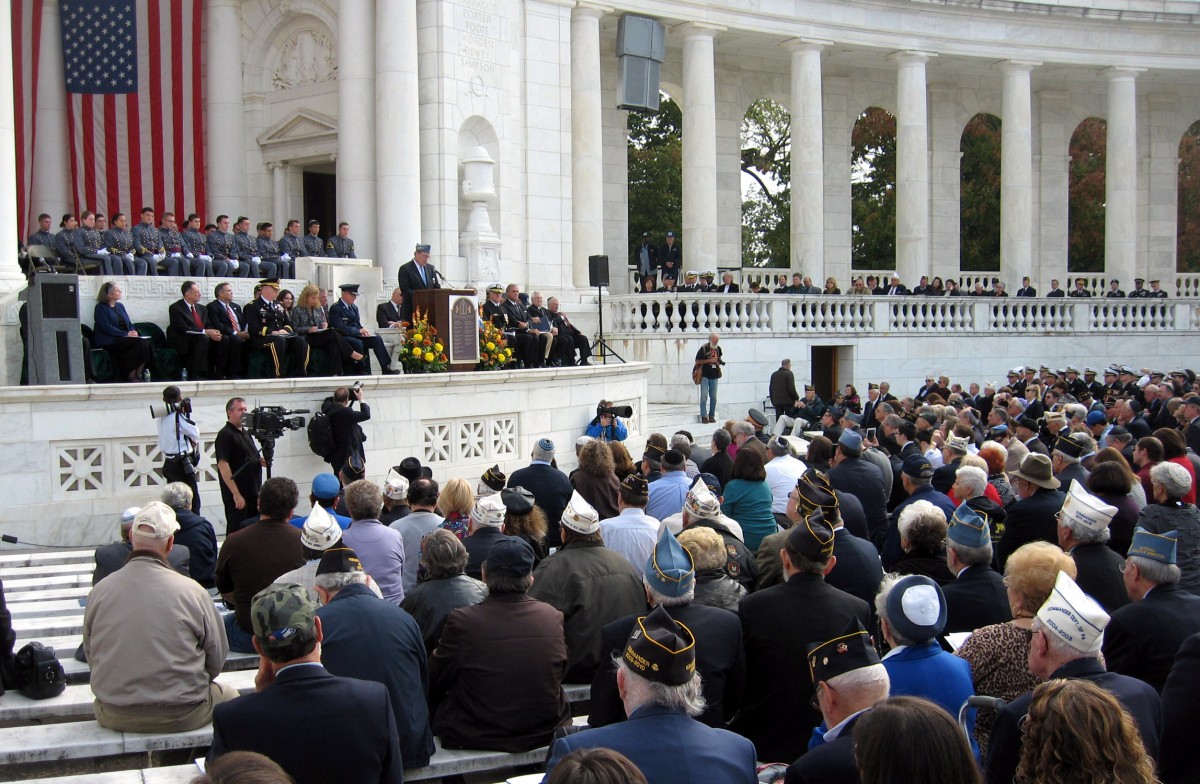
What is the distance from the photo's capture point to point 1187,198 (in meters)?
52.2

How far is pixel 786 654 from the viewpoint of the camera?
19.4ft

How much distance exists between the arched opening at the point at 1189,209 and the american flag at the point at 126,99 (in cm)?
4230

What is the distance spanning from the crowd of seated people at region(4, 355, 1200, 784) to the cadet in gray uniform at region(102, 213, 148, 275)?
10.5 m

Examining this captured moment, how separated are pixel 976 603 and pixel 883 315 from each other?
26.6m

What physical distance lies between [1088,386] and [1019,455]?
13.4 meters

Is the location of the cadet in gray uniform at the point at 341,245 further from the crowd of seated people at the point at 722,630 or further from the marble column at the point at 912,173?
the marble column at the point at 912,173

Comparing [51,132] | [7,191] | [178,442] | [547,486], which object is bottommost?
[547,486]

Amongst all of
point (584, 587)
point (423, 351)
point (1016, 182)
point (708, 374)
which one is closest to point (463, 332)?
point (423, 351)

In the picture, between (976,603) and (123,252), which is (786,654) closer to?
(976,603)

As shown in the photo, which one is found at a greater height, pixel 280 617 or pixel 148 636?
pixel 280 617

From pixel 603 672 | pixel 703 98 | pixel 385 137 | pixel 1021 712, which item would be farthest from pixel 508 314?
pixel 1021 712

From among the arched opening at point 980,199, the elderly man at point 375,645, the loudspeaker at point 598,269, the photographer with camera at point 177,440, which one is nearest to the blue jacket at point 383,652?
the elderly man at point 375,645

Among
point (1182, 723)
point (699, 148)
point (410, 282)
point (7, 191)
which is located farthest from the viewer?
point (699, 148)

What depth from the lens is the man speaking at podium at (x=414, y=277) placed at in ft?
66.8
